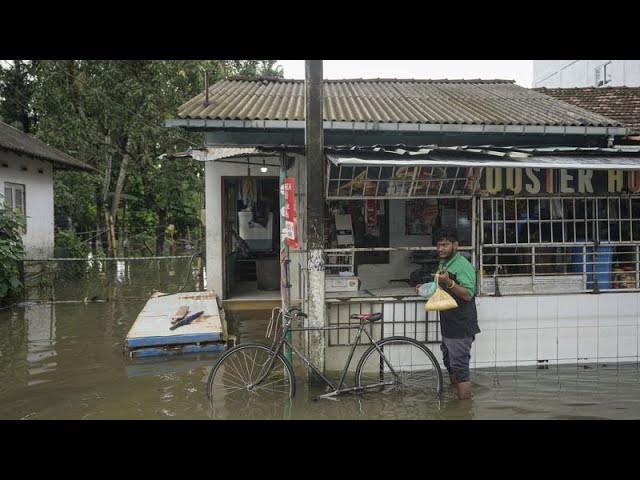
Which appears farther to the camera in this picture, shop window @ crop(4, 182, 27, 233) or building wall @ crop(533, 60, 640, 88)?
building wall @ crop(533, 60, 640, 88)

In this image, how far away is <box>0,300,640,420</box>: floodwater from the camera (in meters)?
5.36

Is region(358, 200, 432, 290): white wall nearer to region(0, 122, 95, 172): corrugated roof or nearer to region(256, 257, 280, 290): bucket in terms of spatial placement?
region(256, 257, 280, 290): bucket

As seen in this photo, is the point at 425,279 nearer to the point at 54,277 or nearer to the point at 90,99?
the point at 54,277

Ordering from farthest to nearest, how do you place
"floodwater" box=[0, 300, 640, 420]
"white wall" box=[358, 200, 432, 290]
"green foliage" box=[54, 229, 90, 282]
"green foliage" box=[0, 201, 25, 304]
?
1. "green foliage" box=[54, 229, 90, 282]
2. "green foliage" box=[0, 201, 25, 304]
3. "white wall" box=[358, 200, 432, 290]
4. "floodwater" box=[0, 300, 640, 420]

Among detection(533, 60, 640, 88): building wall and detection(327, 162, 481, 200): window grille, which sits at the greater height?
detection(533, 60, 640, 88): building wall

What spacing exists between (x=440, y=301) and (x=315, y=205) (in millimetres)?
1795

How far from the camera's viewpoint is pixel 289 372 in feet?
18.5

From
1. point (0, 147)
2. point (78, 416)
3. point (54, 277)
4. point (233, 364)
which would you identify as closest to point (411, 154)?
point (233, 364)

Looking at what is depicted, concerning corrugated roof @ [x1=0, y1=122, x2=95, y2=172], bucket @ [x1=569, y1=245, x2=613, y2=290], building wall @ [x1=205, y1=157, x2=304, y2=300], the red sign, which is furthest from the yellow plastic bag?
corrugated roof @ [x1=0, y1=122, x2=95, y2=172]

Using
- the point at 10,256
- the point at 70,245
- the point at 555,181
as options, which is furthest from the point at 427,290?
the point at 70,245

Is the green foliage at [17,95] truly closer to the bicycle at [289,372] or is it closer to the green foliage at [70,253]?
the green foliage at [70,253]

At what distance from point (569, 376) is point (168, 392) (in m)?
5.05

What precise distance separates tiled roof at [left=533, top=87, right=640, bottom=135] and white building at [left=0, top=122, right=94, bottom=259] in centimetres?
1360

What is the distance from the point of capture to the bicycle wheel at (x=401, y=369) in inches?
231
